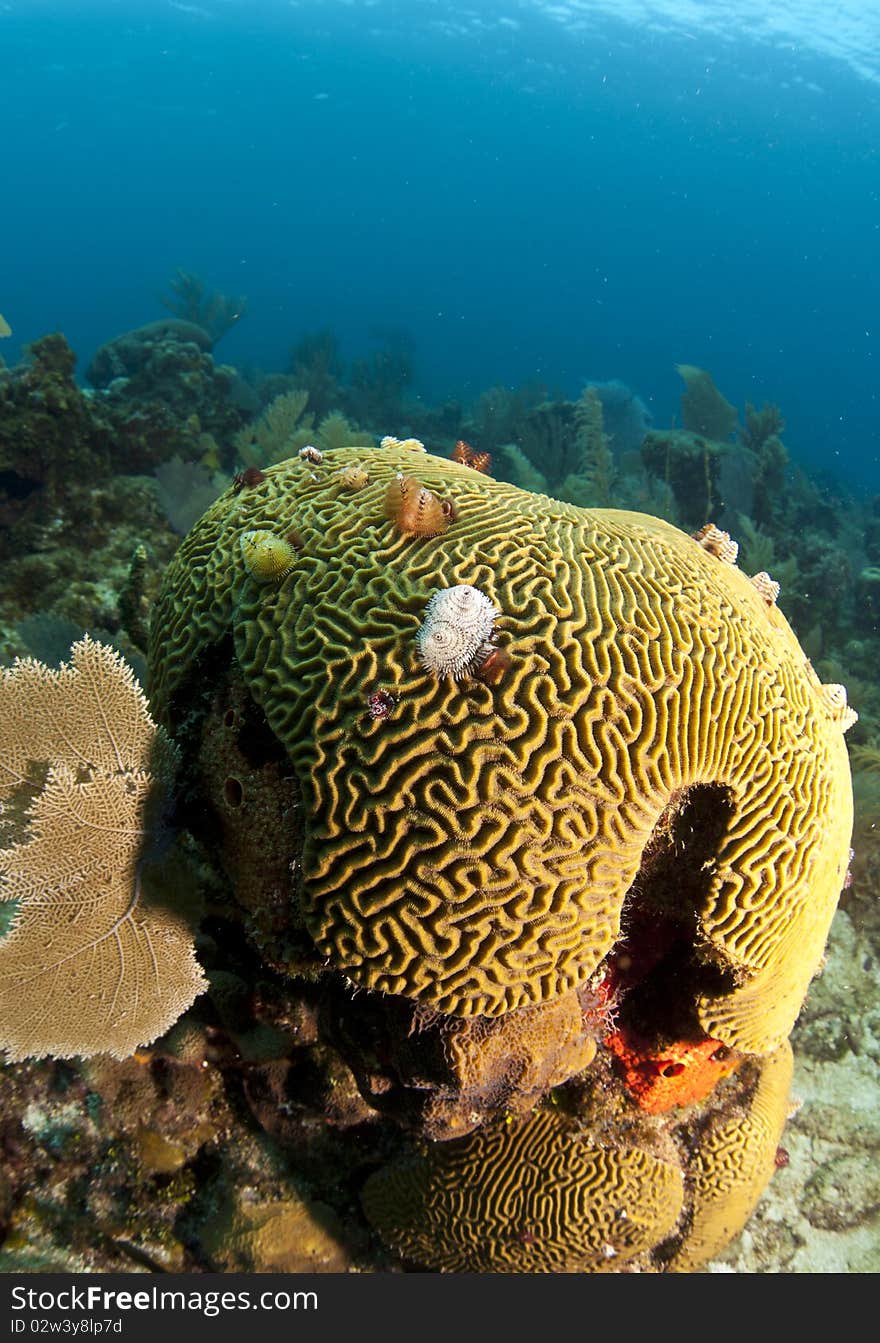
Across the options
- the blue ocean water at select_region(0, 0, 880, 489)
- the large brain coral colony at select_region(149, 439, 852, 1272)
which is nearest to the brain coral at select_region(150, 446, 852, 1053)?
the large brain coral colony at select_region(149, 439, 852, 1272)

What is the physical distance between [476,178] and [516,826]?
13404cm

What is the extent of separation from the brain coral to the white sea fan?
0.24ft

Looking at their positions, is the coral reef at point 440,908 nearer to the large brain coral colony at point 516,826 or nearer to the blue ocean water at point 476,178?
the large brain coral colony at point 516,826

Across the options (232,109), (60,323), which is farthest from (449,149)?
(60,323)

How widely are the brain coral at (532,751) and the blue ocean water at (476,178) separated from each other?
197ft

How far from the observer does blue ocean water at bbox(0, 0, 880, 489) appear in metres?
71.2

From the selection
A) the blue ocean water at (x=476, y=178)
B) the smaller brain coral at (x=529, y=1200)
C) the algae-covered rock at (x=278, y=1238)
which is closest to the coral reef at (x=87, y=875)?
the algae-covered rock at (x=278, y=1238)

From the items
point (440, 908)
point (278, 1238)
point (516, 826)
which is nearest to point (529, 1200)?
point (278, 1238)

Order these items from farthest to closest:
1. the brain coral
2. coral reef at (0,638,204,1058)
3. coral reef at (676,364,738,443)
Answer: coral reef at (676,364,738,443) → coral reef at (0,638,204,1058) → the brain coral

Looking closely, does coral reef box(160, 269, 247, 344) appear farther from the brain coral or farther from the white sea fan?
the white sea fan

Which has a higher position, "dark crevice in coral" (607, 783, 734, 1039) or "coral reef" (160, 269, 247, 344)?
"dark crevice in coral" (607, 783, 734, 1039)

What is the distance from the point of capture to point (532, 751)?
2.78 m

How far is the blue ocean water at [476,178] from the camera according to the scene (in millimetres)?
71250

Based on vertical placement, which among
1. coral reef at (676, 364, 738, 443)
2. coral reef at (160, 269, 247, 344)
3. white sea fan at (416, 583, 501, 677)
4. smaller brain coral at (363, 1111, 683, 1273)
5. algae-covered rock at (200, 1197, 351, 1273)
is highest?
white sea fan at (416, 583, 501, 677)
